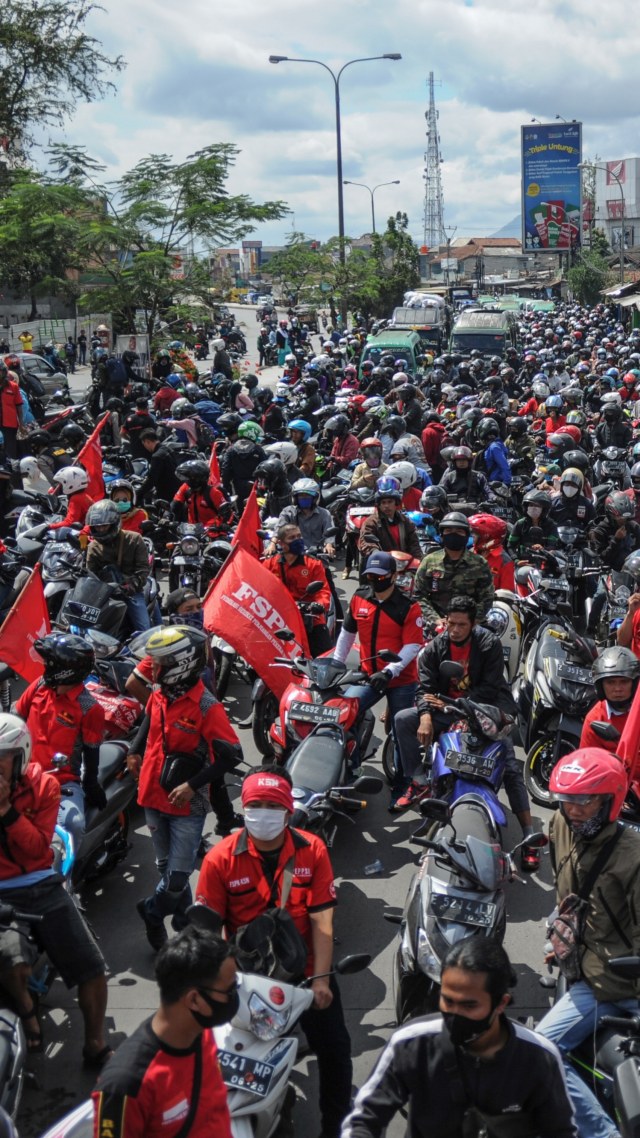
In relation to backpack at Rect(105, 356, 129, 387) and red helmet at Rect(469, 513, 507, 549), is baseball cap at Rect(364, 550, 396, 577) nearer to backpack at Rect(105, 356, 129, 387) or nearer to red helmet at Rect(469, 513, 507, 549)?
red helmet at Rect(469, 513, 507, 549)

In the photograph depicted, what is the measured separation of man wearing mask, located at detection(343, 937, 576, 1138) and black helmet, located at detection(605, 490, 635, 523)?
305 inches

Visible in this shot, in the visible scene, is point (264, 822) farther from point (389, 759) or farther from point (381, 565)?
point (389, 759)

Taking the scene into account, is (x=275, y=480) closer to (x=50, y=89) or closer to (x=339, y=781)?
(x=339, y=781)

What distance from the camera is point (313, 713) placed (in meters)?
7.26

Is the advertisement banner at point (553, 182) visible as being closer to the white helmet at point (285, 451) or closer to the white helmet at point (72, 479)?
the white helmet at point (285, 451)

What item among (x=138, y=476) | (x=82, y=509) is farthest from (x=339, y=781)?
(x=138, y=476)

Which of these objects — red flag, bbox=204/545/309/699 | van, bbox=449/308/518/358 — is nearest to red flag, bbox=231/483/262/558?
red flag, bbox=204/545/309/699

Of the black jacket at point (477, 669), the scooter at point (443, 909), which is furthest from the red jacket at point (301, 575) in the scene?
the scooter at point (443, 909)

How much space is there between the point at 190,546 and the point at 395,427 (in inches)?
215

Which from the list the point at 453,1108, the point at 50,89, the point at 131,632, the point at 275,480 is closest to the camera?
Answer: the point at 453,1108

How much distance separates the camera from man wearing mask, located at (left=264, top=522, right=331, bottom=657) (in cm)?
925

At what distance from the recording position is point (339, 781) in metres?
6.71

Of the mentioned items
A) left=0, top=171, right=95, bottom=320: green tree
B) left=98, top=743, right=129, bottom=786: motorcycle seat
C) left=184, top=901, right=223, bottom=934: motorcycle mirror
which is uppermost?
left=0, top=171, right=95, bottom=320: green tree

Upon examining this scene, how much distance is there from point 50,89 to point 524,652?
29.2 meters
